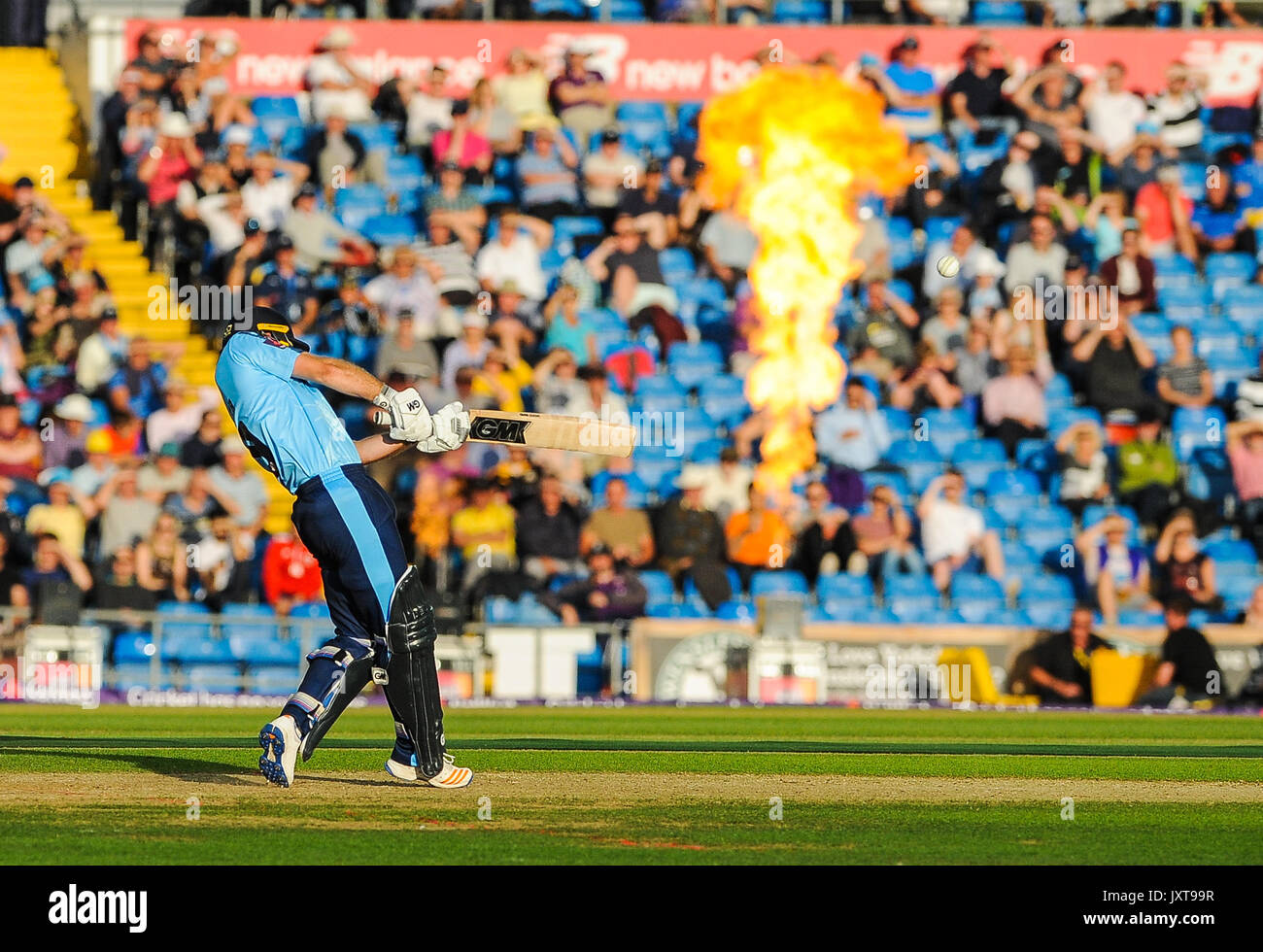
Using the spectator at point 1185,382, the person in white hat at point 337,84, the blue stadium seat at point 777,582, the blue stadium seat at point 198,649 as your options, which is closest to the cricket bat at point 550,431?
the blue stadium seat at point 198,649

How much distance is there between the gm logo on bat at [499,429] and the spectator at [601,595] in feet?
32.3

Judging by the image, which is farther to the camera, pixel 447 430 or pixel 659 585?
pixel 659 585

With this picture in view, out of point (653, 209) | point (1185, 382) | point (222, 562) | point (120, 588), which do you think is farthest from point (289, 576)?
point (1185, 382)

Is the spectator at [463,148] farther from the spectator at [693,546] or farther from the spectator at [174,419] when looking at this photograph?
the spectator at [693,546]

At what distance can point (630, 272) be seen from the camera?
23.7 metres

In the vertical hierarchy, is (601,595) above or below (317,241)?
below

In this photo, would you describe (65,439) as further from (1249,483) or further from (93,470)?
(1249,483)

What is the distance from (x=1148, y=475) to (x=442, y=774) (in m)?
13.8

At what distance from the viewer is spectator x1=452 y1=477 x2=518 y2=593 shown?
67.4 feet

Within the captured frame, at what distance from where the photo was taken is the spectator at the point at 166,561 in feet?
66.7

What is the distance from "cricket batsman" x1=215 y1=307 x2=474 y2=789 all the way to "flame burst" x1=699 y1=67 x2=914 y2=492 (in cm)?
1294

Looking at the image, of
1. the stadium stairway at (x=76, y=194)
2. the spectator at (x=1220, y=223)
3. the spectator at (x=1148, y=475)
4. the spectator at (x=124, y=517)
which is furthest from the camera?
the spectator at (x=1220, y=223)

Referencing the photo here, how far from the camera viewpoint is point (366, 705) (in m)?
19.4

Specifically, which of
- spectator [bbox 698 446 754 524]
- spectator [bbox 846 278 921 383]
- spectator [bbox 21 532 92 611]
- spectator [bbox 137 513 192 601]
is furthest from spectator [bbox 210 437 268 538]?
spectator [bbox 846 278 921 383]
